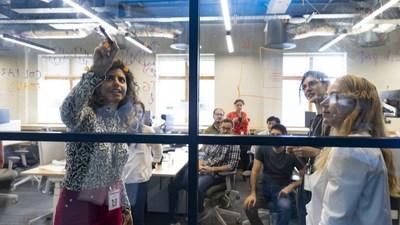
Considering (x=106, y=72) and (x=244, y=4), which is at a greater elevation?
(x=244, y=4)

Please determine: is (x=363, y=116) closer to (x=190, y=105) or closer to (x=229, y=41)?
(x=190, y=105)

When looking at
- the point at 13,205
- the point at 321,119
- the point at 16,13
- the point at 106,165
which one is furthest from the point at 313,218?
the point at 13,205

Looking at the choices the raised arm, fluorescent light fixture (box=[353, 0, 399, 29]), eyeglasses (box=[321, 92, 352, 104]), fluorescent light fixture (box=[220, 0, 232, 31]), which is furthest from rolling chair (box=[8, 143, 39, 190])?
fluorescent light fixture (box=[353, 0, 399, 29])

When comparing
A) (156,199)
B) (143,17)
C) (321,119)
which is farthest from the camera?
(143,17)

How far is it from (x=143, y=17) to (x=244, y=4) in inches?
58.6

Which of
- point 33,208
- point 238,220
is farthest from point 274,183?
point 33,208

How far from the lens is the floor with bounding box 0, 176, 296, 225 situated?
3.10 metres

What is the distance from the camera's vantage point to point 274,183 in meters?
2.58

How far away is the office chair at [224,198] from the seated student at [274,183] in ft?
1.26

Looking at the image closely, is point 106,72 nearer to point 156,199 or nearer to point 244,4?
point 156,199

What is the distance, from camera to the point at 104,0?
3807 millimetres

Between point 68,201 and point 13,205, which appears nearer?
point 68,201

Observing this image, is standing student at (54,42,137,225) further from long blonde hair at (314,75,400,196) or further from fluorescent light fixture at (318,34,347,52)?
fluorescent light fixture at (318,34,347,52)

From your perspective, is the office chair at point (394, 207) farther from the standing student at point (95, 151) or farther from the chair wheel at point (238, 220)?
the chair wheel at point (238, 220)
